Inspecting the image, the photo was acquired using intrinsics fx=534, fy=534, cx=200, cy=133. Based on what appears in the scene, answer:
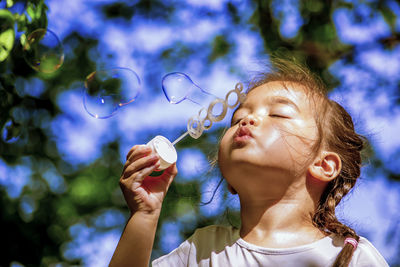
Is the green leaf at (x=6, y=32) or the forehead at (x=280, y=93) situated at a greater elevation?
the green leaf at (x=6, y=32)

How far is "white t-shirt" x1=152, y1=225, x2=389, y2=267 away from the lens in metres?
1.69

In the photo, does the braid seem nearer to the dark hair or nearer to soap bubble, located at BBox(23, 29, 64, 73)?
the dark hair

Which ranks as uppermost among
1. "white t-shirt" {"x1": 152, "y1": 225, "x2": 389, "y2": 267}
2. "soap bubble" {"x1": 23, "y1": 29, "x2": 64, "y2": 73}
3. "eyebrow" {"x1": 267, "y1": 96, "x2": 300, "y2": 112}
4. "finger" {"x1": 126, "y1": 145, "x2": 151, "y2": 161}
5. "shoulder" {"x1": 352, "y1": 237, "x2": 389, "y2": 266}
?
"soap bubble" {"x1": 23, "y1": 29, "x2": 64, "y2": 73}

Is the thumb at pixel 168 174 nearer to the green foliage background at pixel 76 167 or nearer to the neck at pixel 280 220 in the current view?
the neck at pixel 280 220

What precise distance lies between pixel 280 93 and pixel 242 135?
0.82 feet

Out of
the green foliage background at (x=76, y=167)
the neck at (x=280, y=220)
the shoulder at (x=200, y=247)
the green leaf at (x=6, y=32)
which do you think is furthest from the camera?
the green foliage background at (x=76, y=167)

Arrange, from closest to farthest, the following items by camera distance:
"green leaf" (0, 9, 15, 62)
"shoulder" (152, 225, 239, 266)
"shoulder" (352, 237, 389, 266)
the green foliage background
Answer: "shoulder" (352, 237, 389, 266), "shoulder" (152, 225, 239, 266), "green leaf" (0, 9, 15, 62), the green foliage background

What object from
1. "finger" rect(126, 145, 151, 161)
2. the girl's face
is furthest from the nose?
"finger" rect(126, 145, 151, 161)

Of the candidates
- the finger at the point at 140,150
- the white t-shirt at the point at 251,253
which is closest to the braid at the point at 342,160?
the white t-shirt at the point at 251,253

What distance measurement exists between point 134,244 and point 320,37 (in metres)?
3.16

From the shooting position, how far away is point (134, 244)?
1766 millimetres

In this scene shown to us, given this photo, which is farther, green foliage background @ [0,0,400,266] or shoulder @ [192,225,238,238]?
green foliage background @ [0,0,400,266]

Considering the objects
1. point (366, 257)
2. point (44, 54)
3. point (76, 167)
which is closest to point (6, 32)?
point (44, 54)

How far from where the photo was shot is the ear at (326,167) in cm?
191
